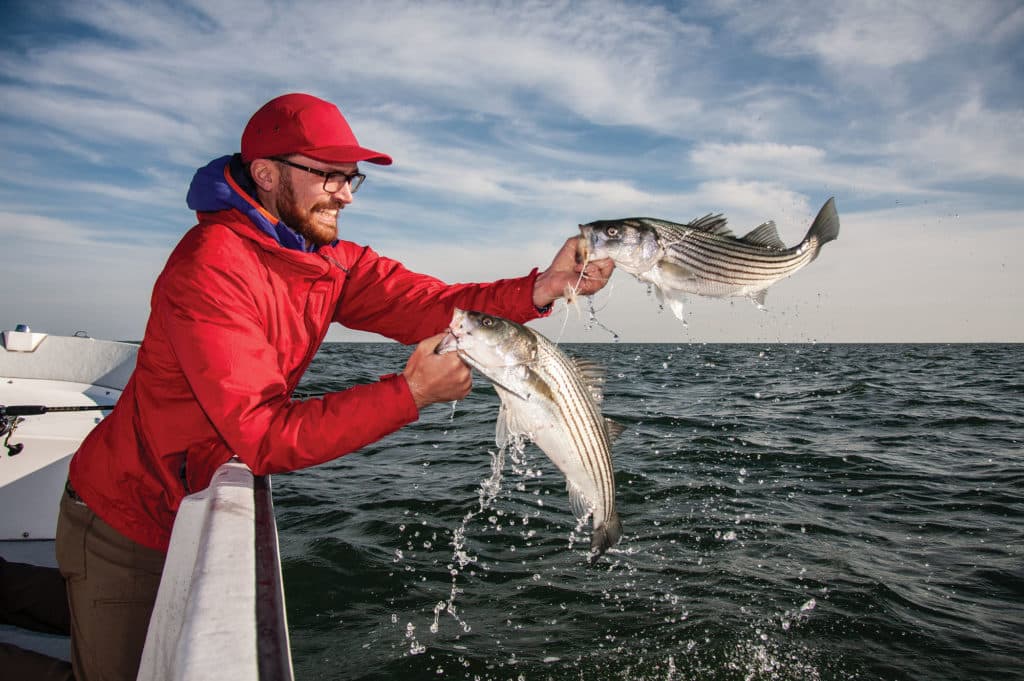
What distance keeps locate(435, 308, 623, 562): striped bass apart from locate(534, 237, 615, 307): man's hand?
0.78 metres

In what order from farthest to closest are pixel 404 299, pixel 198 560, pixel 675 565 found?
pixel 675 565
pixel 404 299
pixel 198 560

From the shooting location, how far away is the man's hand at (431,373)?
107 inches

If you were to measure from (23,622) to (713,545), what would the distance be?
20.0ft

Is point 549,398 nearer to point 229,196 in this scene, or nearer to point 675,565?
point 229,196

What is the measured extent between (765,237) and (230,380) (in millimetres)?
2820

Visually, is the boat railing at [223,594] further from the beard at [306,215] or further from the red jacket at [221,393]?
the beard at [306,215]

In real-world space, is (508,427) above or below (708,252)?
below

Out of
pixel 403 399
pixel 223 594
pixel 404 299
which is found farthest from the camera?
pixel 404 299

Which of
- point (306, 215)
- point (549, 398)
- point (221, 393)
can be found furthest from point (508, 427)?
point (306, 215)

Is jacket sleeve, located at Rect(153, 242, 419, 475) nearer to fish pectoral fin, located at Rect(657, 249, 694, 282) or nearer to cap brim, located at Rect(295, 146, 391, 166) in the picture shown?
cap brim, located at Rect(295, 146, 391, 166)

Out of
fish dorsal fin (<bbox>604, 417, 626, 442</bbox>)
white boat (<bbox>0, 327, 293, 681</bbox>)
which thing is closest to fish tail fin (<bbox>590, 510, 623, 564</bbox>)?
fish dorsal fin (<bbox>604, 417, 626, 442</bbox>)

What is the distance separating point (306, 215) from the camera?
347 cm

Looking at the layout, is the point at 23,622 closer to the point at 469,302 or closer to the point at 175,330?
the point at 175,330

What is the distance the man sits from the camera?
8.65 feet
